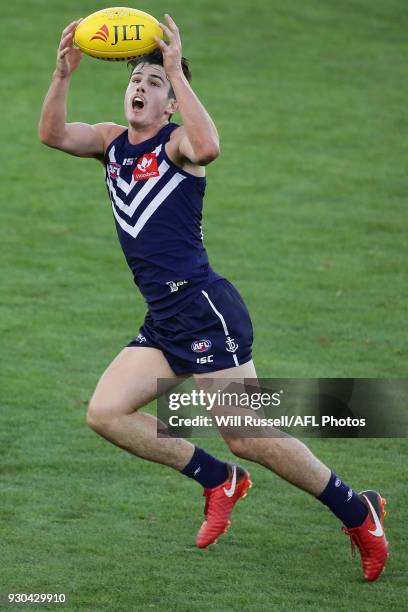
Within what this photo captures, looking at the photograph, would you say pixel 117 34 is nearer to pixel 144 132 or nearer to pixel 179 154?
pixel 144 132

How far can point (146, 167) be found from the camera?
641 cm

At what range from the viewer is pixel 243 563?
6711 millimetres

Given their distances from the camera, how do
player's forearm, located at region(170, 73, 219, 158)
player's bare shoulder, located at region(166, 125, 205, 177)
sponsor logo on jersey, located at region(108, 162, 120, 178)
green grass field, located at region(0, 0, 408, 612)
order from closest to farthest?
1. player's forearm, located at region(170, 73, 219, 158)
2. player's bare shoulder, located at region(166, 125, 205, 177)
3. sponsor logo on jersey, located at region(108, 162, 120, 178)
4. green grass field, located at region(0, 0, 408, 612)

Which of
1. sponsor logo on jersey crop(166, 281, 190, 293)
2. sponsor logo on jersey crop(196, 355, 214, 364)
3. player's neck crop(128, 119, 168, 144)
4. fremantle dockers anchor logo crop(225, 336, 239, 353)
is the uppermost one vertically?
player's neck crop(128, 119, 168, 144)

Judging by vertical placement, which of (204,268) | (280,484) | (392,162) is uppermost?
(204,268)

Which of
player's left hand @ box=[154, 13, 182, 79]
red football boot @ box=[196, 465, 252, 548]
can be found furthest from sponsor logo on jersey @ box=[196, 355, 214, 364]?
player's left hand @ box=[154, 13, 182, 79]

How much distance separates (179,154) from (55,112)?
0.84 meters

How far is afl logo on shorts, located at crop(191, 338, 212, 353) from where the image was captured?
637cm

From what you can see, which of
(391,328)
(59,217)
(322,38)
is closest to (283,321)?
(391,328)

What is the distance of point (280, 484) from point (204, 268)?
215 centimetres

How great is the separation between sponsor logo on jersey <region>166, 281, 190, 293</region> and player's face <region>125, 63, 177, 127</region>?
90cm

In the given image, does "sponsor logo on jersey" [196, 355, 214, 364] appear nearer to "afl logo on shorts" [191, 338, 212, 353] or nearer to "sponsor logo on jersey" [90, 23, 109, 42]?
"afl logo on shorts" [191, 338, 212, 353]

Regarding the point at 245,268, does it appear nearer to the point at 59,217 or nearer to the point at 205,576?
the point at 59,217

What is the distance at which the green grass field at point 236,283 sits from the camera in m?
6.64
